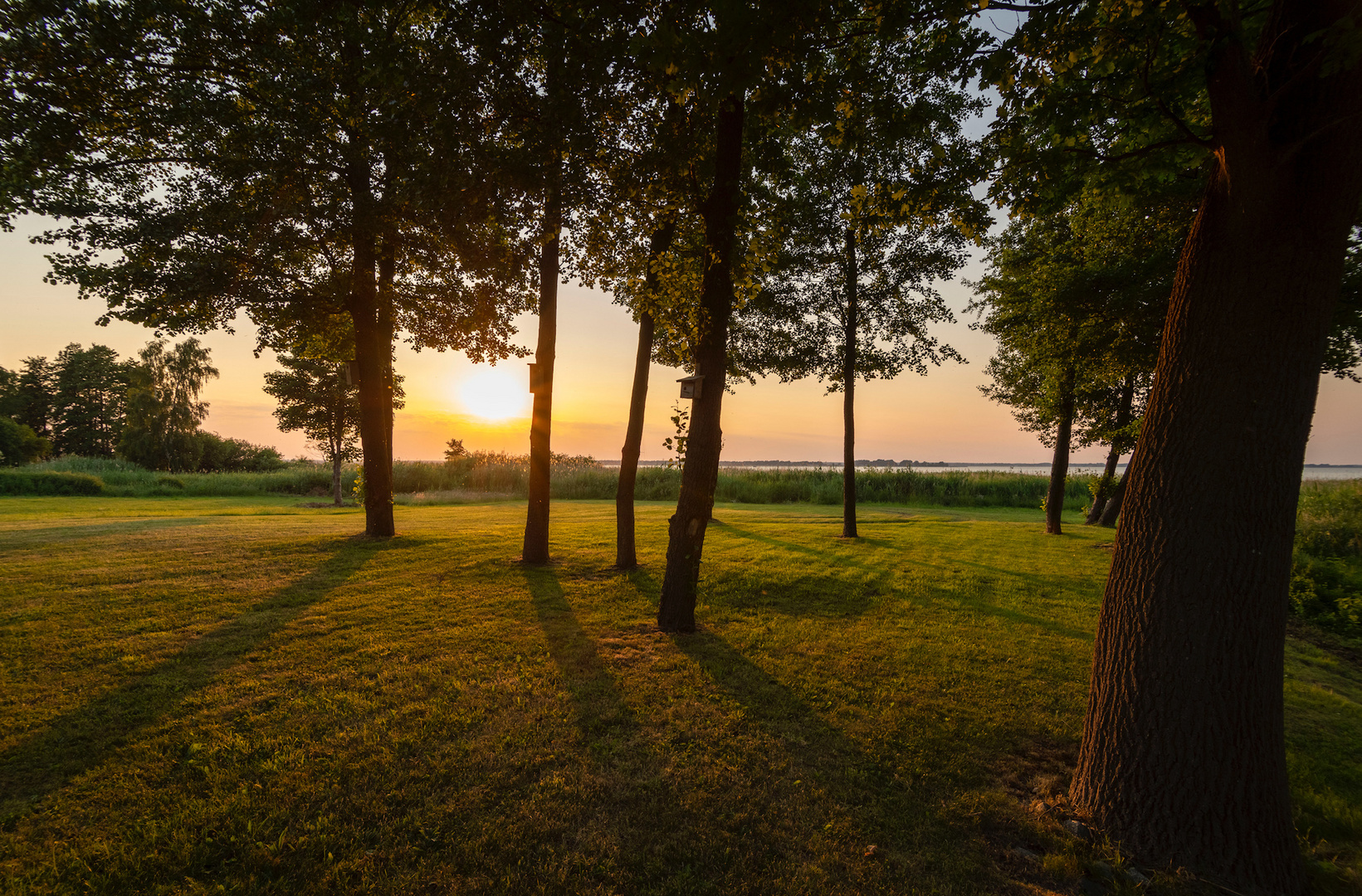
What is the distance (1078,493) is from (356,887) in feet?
128

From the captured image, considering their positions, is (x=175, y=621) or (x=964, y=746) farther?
(x=175, y=621)

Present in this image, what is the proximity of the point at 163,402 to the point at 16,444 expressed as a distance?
1410cm

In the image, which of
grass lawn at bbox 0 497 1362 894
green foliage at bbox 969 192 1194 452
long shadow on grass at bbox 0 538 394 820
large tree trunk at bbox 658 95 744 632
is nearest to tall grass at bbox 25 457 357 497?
grass lawn at bbox 0 497 1362 894

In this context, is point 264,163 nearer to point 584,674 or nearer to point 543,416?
point 543,416

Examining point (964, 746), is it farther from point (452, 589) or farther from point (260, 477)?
point (260, 477)

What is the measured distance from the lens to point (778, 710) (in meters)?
4.24

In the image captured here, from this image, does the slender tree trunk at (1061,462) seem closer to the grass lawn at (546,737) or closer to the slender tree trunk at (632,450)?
the grass lawn at (546,737)

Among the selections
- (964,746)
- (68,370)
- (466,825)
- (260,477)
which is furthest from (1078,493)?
Result: (68,370)

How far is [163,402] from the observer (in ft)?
128

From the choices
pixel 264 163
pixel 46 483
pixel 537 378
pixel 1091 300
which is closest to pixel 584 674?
pixel 537 378

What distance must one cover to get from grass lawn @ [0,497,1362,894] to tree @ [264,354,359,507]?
691 inches

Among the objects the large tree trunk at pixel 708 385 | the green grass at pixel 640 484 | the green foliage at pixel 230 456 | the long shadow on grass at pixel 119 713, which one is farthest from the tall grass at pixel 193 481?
the large tree trunk at pixel 708 385

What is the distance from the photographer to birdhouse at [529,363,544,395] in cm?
905

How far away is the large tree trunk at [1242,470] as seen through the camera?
2762 mm
